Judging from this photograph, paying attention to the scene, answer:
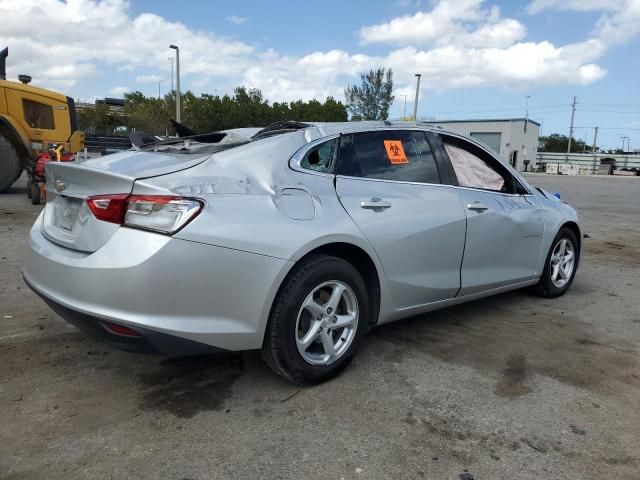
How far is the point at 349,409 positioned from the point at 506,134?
65.6 meters

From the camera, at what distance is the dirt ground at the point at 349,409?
242 centimetres

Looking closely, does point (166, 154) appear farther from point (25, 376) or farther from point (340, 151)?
point (25, 376)

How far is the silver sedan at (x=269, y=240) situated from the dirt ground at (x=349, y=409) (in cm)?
33

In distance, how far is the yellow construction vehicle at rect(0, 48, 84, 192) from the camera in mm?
12758

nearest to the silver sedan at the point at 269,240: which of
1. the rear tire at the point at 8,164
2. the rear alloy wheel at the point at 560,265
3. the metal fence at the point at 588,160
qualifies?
the rear alloy wheel at the point at 560,265

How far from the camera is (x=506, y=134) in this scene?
208 feet

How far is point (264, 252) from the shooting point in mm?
2770

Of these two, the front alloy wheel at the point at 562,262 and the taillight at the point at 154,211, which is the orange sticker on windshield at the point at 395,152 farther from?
the front alloy wheel at the point at 562,262

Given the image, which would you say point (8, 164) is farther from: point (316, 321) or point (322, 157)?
point (316, 321)

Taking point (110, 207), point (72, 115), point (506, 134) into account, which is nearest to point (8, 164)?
point (72, 115)

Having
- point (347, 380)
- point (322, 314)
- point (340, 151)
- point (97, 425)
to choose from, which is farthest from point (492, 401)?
point (97, 425)

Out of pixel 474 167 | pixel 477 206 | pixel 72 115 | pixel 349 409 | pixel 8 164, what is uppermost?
pixel 72 115

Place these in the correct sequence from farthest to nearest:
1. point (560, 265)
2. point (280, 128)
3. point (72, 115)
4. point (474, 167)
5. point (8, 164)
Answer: point (72, 115), point (8, 164), point (560, 265), point (474, 167), point (280, 128)

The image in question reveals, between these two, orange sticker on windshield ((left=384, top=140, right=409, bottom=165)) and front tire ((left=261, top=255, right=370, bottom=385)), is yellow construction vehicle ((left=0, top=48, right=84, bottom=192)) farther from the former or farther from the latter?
front tire ((left=261, top=255, right=370, bottom=385))
